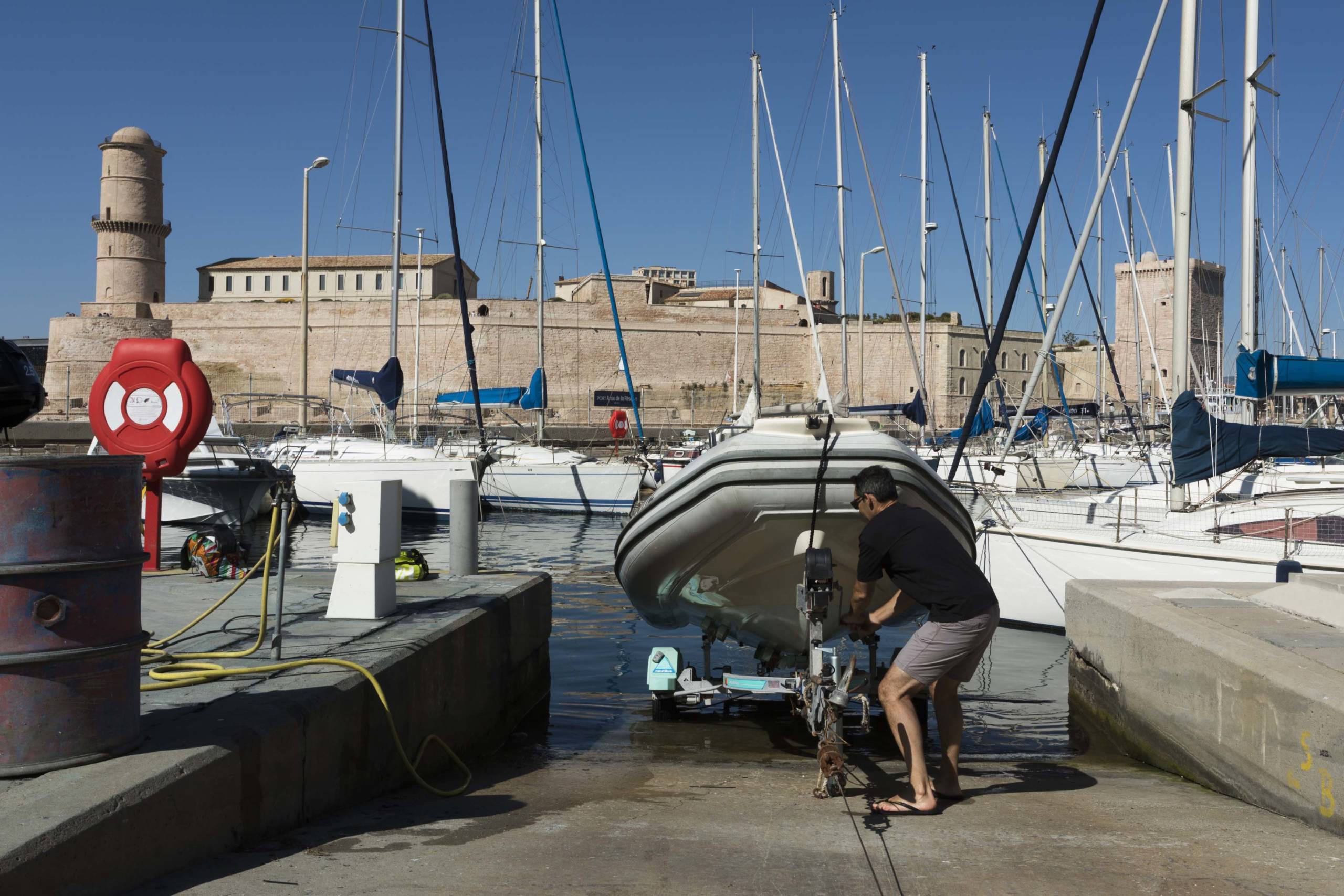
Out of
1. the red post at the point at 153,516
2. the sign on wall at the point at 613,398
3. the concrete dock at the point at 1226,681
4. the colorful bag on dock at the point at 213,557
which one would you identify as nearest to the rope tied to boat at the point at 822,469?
the concrete dock at the point at 1226,681

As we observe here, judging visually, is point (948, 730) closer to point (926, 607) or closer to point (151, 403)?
point (926, 607)

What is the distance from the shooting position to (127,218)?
2473 inches

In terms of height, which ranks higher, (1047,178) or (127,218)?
(127,218)

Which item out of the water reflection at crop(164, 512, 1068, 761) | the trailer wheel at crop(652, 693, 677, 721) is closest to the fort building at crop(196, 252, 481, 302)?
the water reflection at crop(164, 512, 1068, 761)

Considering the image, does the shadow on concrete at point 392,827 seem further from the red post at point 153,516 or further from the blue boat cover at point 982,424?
the blue boat cover at point 982,424

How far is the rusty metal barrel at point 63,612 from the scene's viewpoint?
330 centimetres

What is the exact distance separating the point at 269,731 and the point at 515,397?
25161 millimetres

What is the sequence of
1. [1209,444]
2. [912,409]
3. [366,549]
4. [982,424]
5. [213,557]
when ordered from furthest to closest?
[982,424] < [912,409] < [1209,444] < [213,557] < [366,549]

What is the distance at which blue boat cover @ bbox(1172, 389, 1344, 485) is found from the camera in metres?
10.6

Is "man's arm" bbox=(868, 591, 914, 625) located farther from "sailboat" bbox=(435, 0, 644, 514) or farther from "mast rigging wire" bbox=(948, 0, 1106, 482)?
"sailboat" bbox=(435, 0, 644, 514)

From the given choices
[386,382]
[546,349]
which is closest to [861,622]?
[386,382]

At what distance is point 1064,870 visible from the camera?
3.69 m

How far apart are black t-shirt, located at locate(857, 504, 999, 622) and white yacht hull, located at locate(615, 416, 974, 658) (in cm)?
110

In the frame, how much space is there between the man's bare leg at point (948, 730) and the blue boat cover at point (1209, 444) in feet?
22.8
